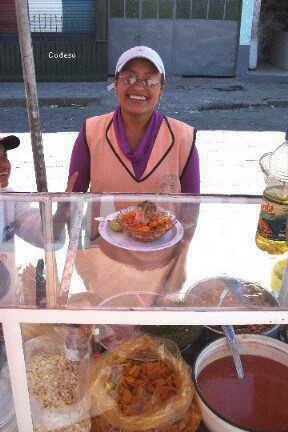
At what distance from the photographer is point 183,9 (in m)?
12.9

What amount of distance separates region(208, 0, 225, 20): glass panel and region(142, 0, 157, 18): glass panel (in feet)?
5.30

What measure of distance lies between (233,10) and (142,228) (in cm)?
1290

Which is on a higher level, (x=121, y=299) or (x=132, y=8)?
(x=132, y=8)

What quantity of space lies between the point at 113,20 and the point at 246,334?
12.8 metres

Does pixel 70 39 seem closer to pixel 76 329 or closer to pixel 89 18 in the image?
pixel 89 18

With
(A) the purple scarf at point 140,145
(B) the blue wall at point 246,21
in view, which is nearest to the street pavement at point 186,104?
(B) the blue wall at point 246,21

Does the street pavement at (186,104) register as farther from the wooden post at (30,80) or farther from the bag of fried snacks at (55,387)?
→ the bag of fried snacks at (55,387)

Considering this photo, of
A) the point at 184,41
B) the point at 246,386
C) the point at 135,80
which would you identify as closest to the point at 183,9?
the point at 184,41

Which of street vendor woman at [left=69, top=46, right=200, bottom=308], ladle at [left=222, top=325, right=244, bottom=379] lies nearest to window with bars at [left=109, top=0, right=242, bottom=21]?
street vendor woman at [left=69, top=46, right=200, bottom=308]

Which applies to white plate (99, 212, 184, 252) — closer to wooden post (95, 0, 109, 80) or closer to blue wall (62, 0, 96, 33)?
wooden post (95, 0, 109, 80)

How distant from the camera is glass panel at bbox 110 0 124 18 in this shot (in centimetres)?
1255

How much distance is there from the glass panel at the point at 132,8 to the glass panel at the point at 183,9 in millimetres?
1181

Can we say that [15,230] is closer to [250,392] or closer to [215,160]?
[250,392]

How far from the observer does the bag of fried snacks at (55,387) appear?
1.44 m
